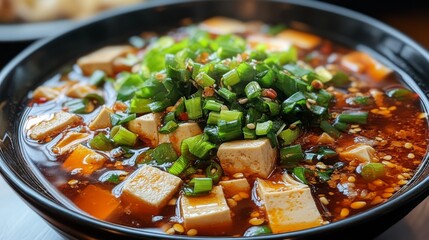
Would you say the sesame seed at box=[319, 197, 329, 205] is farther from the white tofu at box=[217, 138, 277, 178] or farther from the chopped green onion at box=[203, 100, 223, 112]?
the chopped green onion at box=[203, 100, 223, 112]

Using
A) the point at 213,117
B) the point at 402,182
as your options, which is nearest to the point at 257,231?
the point at 213,117

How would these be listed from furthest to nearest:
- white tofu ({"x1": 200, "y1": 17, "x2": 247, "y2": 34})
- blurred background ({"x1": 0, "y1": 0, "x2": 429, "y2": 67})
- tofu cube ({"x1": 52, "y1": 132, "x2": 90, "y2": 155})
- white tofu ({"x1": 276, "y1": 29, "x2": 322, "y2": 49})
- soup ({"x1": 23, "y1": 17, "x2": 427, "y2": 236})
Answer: blurred background ({"x1": 0, "y1": 0, "x2": 429, "y2": 67}) → white tofu ({"x1": 200, "y1": 17, "x2": 247, "y2": 34}) → white tofu ({"x1": 276, "y1": 29, "x2": 322, "y2": 49}) → tofu cube ({"x1": 52, "y1": 132, "x2": 90, "y2": 155}) → soup ({"x1": 23, "y1": 17, "x2": 427, "y2": 236})

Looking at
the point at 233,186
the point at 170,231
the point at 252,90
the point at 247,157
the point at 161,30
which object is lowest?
the point at 170,231

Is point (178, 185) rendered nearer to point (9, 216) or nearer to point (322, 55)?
point (9, 216)

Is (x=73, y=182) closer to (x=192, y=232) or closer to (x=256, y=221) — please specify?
(x=192, y=232)

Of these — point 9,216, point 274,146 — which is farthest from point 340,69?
point 9,216

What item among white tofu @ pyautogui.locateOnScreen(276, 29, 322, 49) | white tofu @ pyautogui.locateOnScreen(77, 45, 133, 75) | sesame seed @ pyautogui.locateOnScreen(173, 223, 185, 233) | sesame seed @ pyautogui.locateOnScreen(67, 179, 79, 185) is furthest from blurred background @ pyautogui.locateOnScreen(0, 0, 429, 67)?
sesame seed @ pyautogui.locateOnScreen(173, 223, 185, 233)
